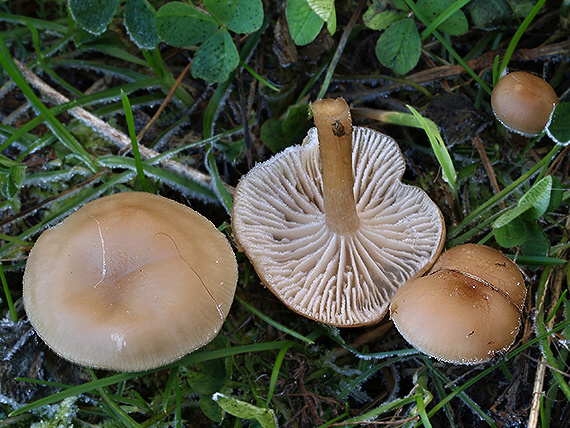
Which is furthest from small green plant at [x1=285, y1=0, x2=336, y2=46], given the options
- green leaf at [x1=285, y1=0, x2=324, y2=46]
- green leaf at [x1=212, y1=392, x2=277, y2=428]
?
green leaf at [x1=212, y1=392, x2=277, y2=428]

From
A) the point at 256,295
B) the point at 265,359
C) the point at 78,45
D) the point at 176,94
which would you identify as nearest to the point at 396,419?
the point at 265,359

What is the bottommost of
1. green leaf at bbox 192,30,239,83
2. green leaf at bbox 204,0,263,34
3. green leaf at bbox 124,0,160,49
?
green leaf at bbox 192,30,239,83

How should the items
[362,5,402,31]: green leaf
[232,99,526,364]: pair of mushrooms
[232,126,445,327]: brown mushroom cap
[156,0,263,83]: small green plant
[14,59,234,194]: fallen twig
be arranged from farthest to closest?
[14,59,234,194]: fallen twig
[362,5,402,31]: green leaf
[156,0,263,83]: small green plant
[232,126,445,327]: brown mushroom cap
[232,99,526,364]: pair of mushrooms

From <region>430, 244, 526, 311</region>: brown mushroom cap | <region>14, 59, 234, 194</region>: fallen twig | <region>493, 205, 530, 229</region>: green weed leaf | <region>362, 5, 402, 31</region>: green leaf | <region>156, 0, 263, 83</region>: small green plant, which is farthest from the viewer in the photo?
<region>14, 59, 234, 194</region>: fallen twig

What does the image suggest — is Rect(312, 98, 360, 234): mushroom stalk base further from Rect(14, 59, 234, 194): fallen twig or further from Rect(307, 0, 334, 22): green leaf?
Rect(14, 59, 234, 194): fallen twig

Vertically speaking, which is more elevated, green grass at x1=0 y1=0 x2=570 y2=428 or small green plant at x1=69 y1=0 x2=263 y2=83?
small green plant at x1=69 y1=0 x2=263 y2=83

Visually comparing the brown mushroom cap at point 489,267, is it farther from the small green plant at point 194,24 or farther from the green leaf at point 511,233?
the small green plant at point 194,24

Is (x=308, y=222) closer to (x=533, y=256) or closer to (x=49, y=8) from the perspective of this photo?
(x=533, y=256)
